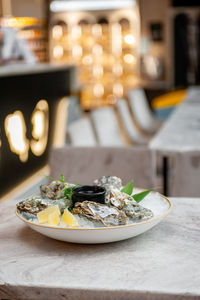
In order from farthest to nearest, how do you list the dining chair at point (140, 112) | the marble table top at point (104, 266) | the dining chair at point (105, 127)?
the dining chair at point (140, 112)
the dining chair at point (105, 127)
the marble table top at point (104, 266)

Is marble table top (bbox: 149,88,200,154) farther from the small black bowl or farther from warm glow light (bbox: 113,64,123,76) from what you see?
warm glow light (bbox: 113,64,123,76)

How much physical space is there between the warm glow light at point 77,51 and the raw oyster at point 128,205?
9855 millimetres

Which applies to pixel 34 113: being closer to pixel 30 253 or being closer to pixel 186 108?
pixel 186 108

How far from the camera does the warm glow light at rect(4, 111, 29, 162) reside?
12.7 feet

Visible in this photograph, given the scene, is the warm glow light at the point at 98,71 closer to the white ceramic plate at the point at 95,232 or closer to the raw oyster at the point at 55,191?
the raw oyster at the point at 55,191

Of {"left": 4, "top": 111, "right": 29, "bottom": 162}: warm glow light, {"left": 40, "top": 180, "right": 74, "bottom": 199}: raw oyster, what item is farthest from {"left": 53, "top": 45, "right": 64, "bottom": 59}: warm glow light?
{"left": 40, "top": 180, "right": 74, "bottom": 199}: raw oyster

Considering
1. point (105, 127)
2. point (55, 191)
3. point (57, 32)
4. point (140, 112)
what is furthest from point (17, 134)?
point (57, 32)

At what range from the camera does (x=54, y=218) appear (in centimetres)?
115

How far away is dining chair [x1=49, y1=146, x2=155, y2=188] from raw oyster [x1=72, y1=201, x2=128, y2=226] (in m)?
0.97

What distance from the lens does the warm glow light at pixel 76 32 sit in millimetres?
10711

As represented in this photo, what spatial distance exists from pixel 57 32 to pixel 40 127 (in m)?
6.41

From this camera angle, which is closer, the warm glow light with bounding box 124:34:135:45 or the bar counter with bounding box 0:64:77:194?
the bar counter with bounding box 0:64:77:194

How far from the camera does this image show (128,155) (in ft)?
6.98

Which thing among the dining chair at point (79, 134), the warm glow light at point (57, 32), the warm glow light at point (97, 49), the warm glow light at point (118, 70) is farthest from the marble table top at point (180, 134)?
the warm glow light at point (57, 32)
